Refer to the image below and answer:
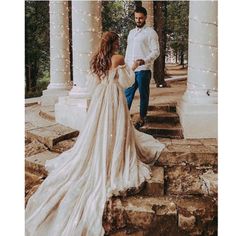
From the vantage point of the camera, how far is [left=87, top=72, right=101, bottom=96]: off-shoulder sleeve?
2939mm

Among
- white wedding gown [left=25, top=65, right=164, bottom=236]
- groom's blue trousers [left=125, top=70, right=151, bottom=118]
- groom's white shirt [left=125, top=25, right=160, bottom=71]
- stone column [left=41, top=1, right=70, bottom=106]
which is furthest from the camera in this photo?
stone column [left=41, top=1, right=70, bottom=106]

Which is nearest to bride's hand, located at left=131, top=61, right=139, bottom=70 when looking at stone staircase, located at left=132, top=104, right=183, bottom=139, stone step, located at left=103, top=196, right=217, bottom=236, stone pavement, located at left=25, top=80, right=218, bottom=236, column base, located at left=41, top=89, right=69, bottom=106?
stone pavement, located at left=25, top=80, right=218, bottom=236

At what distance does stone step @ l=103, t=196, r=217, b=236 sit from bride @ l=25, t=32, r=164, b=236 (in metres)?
0.09

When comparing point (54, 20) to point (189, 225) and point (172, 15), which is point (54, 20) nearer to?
point (172, 15)

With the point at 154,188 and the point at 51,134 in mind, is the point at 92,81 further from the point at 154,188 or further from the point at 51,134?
the point at 154,188

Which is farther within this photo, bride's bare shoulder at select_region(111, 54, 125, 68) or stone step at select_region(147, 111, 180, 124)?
stone step at select_region(147, 111, 180, 124)

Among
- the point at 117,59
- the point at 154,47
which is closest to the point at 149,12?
the point at 154,47

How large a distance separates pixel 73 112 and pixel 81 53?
435 millimetres

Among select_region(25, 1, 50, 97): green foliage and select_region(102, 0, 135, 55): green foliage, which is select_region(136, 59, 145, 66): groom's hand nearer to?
select_region(102, 0, 135, 55): green foliage

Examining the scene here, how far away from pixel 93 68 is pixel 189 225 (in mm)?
1140

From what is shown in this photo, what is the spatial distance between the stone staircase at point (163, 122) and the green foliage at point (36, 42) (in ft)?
2.43

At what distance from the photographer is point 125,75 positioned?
114 inches
